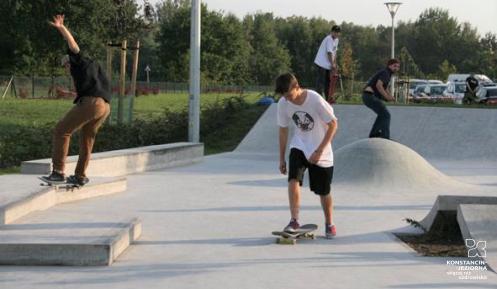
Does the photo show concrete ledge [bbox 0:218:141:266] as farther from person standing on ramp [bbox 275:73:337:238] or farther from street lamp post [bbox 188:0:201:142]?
street lamp post [bbox 188:0:201:142]

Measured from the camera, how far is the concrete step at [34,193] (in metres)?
7.04

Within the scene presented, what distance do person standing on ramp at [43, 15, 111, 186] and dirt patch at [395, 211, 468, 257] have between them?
3539 mm

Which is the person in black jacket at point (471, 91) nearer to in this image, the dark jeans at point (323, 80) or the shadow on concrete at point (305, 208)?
the dark jeans at point (323, 80)

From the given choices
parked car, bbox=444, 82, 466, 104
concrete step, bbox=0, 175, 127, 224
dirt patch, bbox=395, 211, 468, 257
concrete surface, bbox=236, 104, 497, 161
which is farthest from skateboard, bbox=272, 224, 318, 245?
parked car, bbox=444, 82, 466, 104

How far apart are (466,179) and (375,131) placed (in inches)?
69.9

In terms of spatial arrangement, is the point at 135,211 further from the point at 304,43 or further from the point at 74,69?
the point at 304,43

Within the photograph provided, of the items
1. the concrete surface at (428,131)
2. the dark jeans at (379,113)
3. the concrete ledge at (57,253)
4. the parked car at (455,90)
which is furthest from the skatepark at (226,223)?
the parked car at (455,90)

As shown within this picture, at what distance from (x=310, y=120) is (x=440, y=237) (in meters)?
1.76

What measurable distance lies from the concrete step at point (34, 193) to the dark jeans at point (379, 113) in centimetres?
474

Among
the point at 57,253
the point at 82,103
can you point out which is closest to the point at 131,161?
the point at 82,103

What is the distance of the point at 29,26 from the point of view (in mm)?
32750

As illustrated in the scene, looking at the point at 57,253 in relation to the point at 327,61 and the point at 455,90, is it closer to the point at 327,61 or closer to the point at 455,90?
the point at 327,61

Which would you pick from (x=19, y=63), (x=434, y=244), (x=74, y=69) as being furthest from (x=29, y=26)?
(x=434, y=244)

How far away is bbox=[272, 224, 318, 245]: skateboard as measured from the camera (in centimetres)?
689
